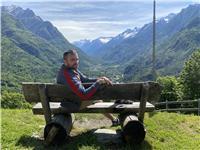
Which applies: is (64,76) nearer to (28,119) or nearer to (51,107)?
(51,107)

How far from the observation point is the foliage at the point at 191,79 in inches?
2381

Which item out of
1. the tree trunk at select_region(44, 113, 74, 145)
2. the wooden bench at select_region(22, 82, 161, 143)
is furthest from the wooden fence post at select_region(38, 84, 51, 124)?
the tree trunk at select_region(44, 113, 74, 145)

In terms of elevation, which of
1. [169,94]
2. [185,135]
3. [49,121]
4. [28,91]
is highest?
[28,91]

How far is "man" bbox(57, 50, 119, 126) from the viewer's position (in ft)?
28.3

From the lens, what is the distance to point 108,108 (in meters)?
9.33

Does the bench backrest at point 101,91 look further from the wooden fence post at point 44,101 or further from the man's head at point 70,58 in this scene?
the man's head at point 70,58

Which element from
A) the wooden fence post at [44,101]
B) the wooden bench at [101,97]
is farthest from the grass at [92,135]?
the wooden fence post at [44,101]

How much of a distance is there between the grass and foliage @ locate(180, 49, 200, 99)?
159ft

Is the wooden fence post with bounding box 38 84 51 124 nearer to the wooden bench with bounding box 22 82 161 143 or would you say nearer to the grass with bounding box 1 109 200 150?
the wooden bench with bounding box 22 82 161 143

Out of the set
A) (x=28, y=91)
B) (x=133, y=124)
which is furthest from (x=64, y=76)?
(x=133, y=124)

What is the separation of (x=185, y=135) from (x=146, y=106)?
5.13 ft

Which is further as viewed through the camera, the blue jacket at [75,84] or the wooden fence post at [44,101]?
the wooden fence post at [44,101]

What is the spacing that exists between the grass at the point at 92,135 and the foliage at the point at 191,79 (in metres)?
48.5

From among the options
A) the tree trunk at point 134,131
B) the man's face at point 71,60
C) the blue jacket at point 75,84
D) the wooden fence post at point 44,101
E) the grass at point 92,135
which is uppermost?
the man's face at point 71,60
